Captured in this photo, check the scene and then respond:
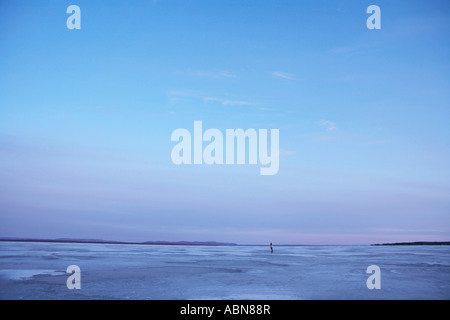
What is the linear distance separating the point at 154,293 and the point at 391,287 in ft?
25.8

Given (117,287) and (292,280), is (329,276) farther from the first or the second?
(117,287)
